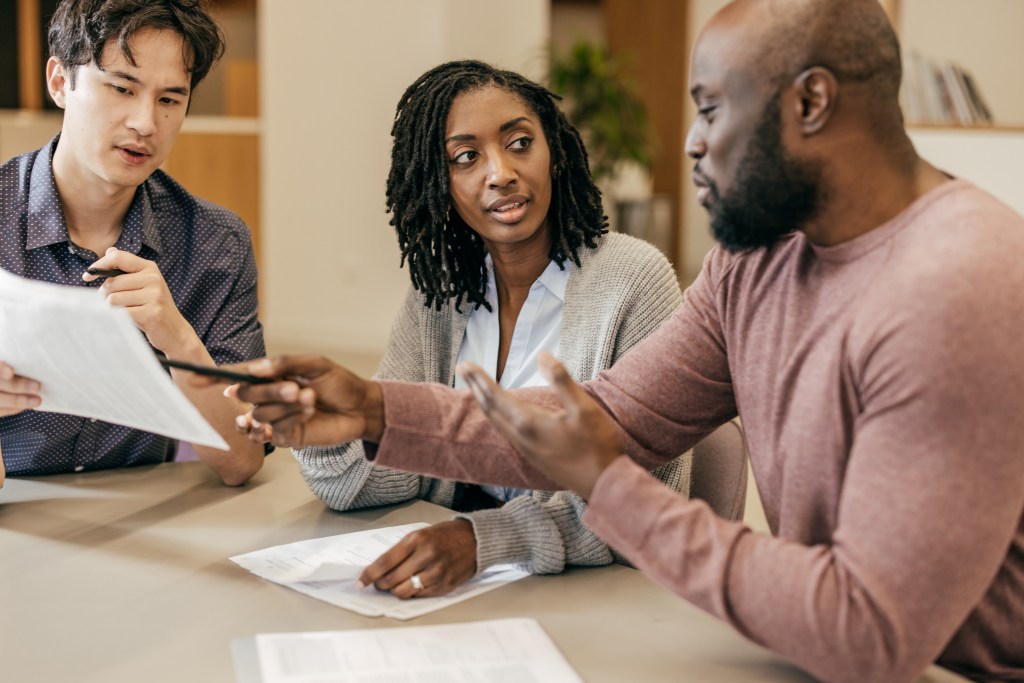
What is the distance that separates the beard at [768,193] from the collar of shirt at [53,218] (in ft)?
3.54

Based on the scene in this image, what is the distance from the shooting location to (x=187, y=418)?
1071 mm

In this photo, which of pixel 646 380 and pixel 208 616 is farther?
pixel 646 380

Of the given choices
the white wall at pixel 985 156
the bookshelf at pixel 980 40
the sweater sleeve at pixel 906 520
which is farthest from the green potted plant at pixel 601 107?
the sweater sleeve at pixel 906 520

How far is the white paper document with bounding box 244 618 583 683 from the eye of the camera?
0.98 meters

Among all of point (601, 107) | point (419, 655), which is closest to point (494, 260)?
point (419, 655)

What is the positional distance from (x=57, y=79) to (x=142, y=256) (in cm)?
32

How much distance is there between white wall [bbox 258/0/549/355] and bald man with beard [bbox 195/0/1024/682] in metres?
4.17

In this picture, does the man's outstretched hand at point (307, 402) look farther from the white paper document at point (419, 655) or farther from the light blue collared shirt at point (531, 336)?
the light blue collared shirt at point (531, 336)

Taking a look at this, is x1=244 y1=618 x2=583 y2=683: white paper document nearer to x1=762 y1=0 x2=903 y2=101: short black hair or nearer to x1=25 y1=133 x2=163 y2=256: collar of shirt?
x1=762 y1=0 x2=903 y2=101: short black hair

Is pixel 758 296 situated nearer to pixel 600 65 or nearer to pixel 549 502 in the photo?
pixel 549 502

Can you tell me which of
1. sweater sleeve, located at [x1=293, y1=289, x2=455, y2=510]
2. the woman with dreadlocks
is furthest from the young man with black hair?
the woman with dreadlocks

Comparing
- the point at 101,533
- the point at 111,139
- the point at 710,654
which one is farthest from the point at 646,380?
the point at 111,139

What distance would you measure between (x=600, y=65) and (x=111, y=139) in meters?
5.24

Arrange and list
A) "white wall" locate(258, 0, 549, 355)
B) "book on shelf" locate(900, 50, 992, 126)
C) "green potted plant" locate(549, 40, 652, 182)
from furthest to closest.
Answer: "green potted plant" locate(549, 40, 652, 182), "white wall" locate(258, 0, 549, 355), "book on shelf" locate(900, 50, 992, 126)
